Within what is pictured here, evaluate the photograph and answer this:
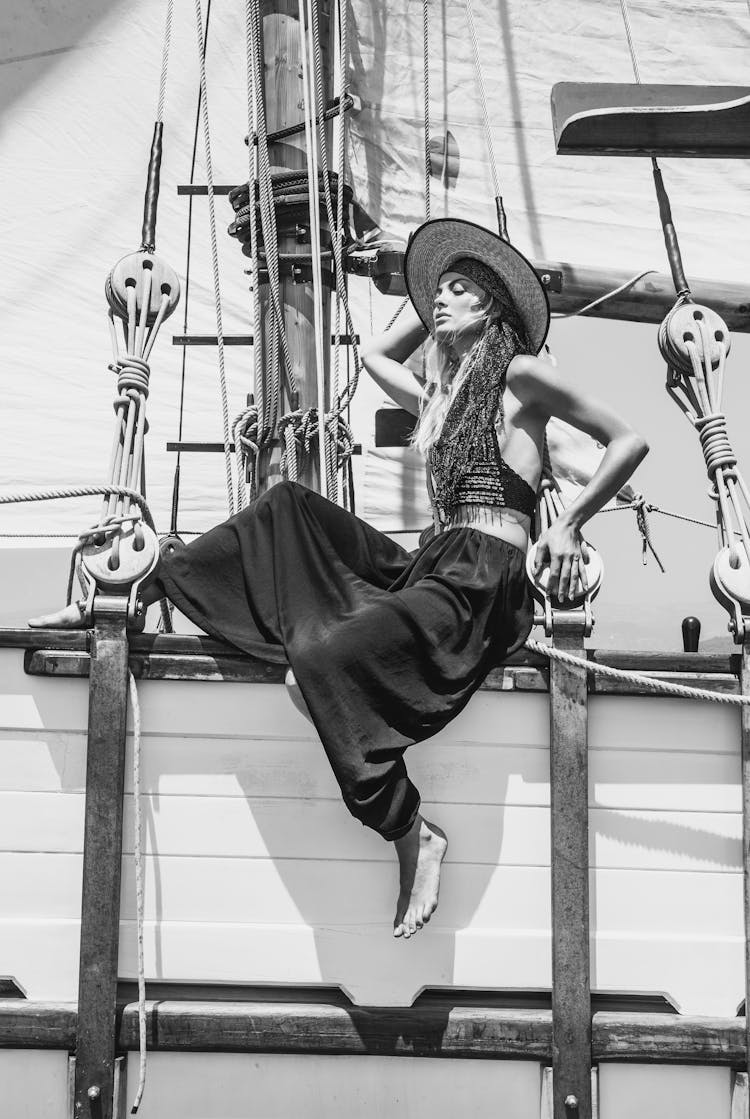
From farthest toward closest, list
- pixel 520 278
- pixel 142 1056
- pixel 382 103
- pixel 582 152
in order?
pixel 382 103
pixel 582 152
pixel 520 278
pixel 142 1056

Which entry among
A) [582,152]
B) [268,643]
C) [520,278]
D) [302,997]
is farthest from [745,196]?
[302,997]

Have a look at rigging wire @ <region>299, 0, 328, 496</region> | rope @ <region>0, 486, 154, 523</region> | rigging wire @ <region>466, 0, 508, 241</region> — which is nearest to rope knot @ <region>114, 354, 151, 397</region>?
rope @ <region>0, 486, 154, 523</region>

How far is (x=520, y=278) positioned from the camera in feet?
9.73

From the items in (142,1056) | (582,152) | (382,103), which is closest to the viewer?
(142,1056)

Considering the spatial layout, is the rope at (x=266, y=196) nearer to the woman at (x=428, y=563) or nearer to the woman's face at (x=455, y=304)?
the woman at (x=428, y=563)

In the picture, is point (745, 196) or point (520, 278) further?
point (745, 196)

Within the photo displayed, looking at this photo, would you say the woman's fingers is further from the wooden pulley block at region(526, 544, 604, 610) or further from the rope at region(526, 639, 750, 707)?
the rope at region(526, 639, 750, 707)

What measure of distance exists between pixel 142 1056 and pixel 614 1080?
96 cm

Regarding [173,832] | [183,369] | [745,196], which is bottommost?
[173,832]

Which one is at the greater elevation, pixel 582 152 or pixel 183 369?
pixel 582 152

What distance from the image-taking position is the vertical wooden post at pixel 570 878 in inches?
97.3

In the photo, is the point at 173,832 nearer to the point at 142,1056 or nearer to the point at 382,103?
the point at 142,1056

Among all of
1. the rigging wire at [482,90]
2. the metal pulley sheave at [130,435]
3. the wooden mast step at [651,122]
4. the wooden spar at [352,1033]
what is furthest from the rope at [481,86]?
the wooden spar at [352,1033]

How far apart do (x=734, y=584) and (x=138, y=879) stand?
4.65 feet
